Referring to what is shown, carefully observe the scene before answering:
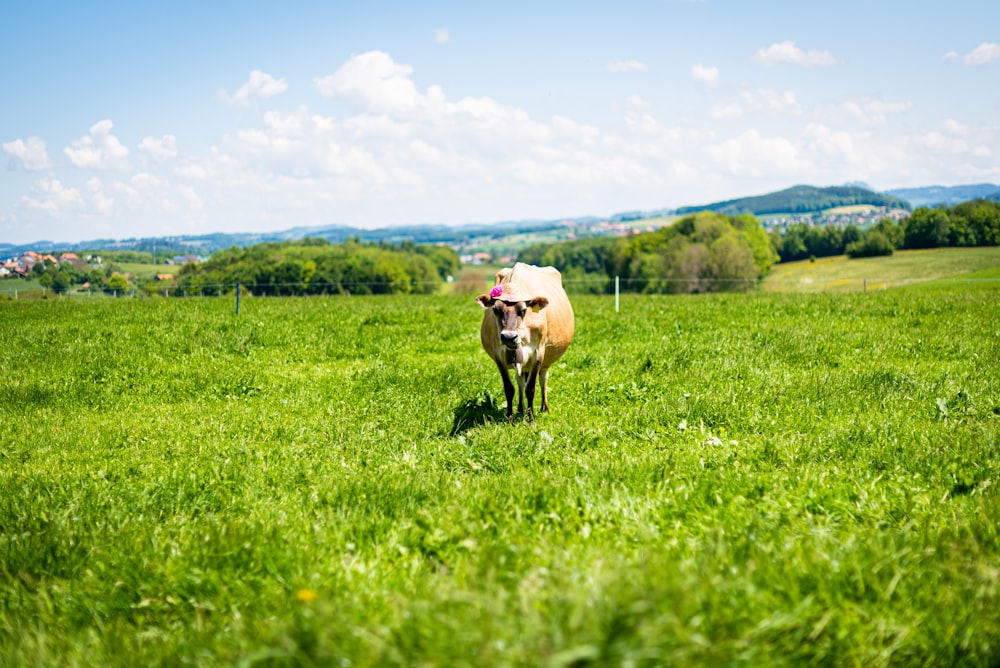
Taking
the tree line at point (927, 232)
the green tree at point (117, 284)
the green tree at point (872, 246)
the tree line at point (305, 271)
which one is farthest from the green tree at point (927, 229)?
the green tree at point (117, 284)

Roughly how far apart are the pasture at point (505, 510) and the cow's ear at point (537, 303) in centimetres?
178

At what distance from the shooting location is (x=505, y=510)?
577 cm

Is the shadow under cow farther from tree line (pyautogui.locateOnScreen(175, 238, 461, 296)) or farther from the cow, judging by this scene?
tree line (pyautogui.locateOnScreen(175, 238, 461, 296))

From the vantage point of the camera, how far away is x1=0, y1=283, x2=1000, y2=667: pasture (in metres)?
3.32

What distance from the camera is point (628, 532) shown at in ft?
17.7

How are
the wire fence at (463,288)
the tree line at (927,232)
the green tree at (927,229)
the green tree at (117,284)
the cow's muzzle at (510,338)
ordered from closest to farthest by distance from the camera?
the cow's muzzle at (510,338), the wire fence at (463,288), the green tree at (117,284), the tree line at (927,232), the green tree at (927,229)

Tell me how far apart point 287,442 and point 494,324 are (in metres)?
3.69

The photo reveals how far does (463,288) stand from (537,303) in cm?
8082

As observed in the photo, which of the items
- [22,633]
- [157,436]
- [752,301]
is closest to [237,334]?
[157,436]

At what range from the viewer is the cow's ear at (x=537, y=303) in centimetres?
991

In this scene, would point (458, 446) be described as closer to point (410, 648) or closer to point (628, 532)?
point (628, 532)

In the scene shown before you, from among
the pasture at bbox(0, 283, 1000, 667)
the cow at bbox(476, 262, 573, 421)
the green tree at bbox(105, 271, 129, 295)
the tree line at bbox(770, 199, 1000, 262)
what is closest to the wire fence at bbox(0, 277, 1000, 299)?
the green tree at bbox(105, 271, 129, 295)

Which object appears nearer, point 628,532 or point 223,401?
point 628,532

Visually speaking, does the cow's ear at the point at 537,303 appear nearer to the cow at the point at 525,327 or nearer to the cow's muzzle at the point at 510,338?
the cow at the point at 525,327
